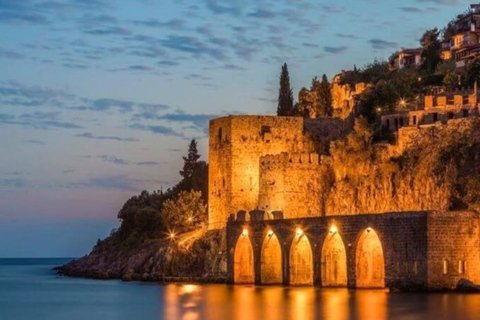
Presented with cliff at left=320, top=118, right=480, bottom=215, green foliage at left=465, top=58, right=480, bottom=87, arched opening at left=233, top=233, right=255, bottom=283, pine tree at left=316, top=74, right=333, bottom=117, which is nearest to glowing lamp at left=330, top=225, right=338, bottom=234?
cliff at left=320, top=118, right=480, bottom=215

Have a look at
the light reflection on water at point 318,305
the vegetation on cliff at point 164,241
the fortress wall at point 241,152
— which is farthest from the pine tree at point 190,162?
the light reflection on water at point 318,305

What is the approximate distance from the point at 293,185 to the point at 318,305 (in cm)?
2223

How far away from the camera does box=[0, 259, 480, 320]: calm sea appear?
1609 inches

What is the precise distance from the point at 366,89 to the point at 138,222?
2200 cm

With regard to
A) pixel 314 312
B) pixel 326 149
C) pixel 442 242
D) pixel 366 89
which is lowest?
pixel 314 312

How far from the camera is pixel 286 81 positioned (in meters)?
89.9

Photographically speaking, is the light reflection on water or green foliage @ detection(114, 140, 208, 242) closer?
the light reflection on water

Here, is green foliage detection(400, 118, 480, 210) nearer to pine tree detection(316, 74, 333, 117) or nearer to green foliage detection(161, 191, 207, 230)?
green foliage detection(161, 191, 207, 230)

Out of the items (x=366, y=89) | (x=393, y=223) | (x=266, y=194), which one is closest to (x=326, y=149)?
(x=266, y=194)

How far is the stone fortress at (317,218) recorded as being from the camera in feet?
150

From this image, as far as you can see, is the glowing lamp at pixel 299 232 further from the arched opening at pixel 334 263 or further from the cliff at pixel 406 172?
the cliff at pixel 406 172

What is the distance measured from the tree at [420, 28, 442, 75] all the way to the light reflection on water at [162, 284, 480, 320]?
4546 centimetres

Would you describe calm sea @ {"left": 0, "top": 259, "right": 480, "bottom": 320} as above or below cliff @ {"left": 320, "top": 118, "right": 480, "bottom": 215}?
below

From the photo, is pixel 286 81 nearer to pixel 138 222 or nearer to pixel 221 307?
pixel 138 222
